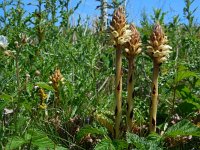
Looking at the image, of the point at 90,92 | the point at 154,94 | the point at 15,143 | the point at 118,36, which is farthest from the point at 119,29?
the point at 90,92

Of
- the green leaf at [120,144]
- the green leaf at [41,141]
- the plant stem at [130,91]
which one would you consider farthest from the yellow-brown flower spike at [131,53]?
the green leaf at [41,141]

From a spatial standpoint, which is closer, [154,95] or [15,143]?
[15,143]

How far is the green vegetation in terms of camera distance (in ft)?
6.29

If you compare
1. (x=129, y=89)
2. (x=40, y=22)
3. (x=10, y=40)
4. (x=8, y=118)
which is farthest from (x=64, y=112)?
(x=40, y=22)

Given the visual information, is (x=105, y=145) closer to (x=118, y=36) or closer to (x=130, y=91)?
(x=130, y=91)

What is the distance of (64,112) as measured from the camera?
2406mm

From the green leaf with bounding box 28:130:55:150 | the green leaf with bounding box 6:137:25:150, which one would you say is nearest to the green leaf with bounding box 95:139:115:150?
the green leaf with bounding box 28:130:55:150

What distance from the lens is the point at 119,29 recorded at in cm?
194

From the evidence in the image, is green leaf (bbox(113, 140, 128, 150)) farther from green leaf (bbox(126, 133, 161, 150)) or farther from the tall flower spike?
the tall flower spike

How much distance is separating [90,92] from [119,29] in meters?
0.96

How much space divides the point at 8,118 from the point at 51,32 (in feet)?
5.99

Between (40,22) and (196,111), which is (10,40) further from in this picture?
(196,111)

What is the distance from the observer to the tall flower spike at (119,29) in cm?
192

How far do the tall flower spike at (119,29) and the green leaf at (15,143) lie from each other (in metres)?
0.55
